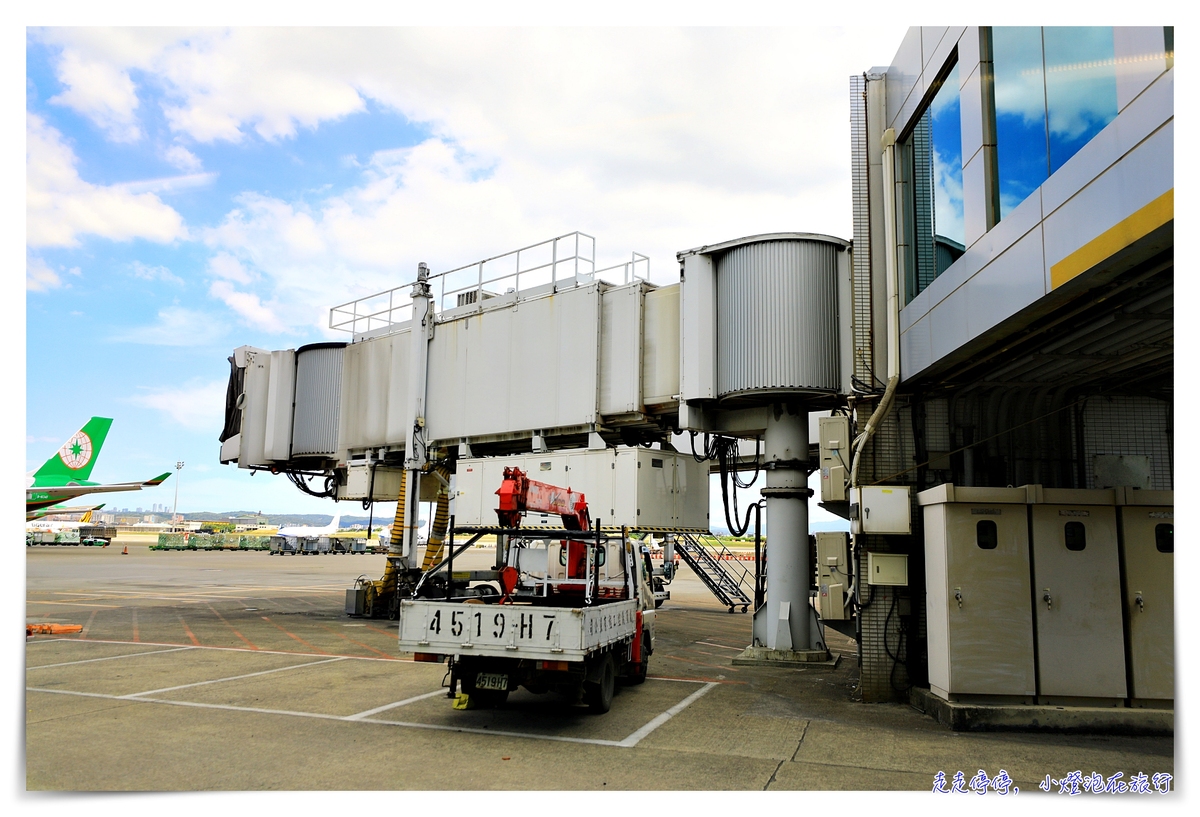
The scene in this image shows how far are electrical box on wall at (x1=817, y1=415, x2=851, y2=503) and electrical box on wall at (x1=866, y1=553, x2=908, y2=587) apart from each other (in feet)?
5.17

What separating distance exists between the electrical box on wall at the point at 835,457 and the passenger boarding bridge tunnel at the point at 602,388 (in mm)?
1058

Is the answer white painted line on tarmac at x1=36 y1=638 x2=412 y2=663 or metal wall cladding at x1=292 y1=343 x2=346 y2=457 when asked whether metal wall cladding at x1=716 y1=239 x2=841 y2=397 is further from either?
metal wall cladding at x1=292 y1=343 x2=346 y2=457

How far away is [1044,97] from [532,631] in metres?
7.22

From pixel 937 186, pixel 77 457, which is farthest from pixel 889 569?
pixel 77 457

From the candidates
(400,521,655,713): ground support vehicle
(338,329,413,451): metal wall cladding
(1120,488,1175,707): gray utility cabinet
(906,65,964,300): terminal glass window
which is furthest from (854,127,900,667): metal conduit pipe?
(338,329,413,451): metal wall cladding

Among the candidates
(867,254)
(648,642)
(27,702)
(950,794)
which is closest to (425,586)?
(648,642)

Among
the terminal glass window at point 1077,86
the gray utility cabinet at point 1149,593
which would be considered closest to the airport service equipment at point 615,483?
the gray utility cabinet at point 1149,593

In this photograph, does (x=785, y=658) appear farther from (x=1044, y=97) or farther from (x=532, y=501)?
(x=1044, y=97)

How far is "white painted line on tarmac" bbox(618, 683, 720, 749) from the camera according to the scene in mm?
8570

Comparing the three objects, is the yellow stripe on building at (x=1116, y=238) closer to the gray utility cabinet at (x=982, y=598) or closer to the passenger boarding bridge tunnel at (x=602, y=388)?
the gray utility cabinet at (x=982, y=598)

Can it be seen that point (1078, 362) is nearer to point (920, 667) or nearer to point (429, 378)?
point (920, 667)

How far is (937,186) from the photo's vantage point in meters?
11.1

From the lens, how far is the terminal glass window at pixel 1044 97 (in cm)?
666

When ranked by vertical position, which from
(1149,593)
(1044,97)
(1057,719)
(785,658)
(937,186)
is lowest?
(785,658)
